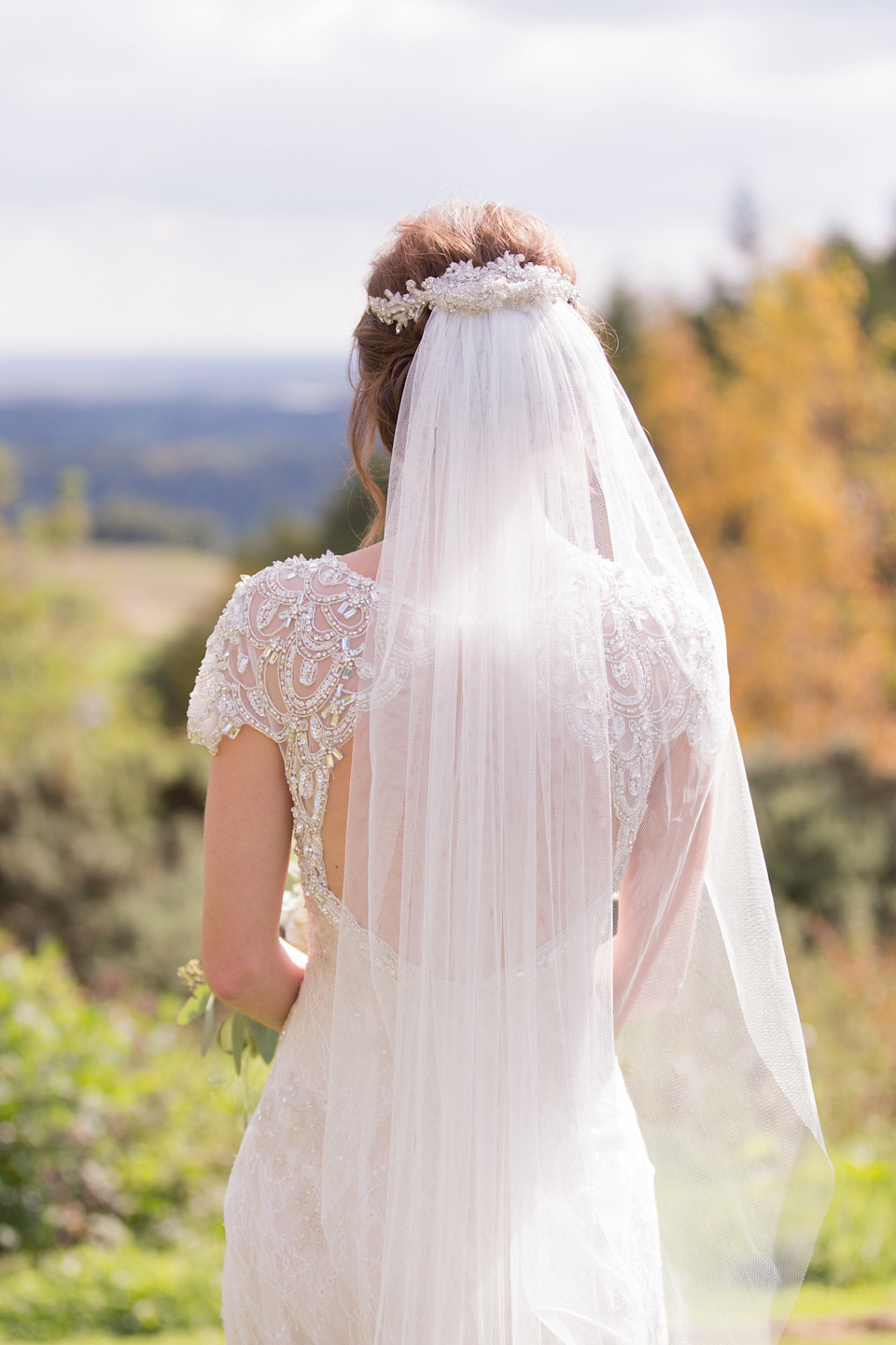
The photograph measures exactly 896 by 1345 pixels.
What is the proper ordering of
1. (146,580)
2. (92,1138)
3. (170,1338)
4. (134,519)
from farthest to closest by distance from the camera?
(134,519) < (146,580) < (92,1138) < (170,1338)

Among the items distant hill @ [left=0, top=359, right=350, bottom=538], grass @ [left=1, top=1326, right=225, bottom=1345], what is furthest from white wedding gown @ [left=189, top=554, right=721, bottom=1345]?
distant hill @ [left=0, top=359, right=350, bottom=538]

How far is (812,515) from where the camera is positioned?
11.4 metres

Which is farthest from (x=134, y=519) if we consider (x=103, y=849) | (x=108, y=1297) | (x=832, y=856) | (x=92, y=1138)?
(x=108, y=1297)

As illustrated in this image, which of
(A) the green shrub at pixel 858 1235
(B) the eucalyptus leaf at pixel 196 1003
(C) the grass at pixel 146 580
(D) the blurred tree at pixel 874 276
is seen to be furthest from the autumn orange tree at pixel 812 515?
(C) the grass at pixel 146 580

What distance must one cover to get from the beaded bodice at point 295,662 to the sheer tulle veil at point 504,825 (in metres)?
0.04

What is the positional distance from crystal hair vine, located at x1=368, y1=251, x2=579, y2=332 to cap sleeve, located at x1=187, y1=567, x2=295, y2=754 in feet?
1.46

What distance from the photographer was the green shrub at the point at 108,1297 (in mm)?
3891

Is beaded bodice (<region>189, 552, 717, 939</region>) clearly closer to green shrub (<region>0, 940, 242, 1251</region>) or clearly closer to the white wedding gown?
the white wedding gown

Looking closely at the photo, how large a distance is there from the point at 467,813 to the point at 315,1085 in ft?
1.71

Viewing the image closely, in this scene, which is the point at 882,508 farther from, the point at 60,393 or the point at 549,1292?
the point at 60,393

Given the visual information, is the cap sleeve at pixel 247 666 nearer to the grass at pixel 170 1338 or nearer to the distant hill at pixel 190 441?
the grass at pixel 170 1338

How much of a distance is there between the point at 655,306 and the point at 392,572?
20.5 m

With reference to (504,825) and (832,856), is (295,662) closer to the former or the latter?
(504,825)

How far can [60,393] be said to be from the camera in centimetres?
5534
